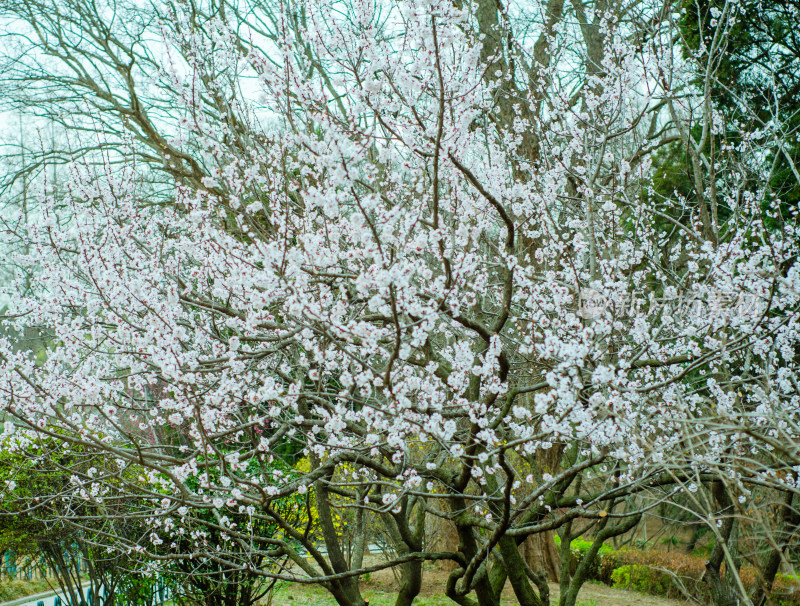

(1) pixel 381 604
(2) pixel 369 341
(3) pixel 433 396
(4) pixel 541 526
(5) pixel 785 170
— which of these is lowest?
(1) pixel 381 604

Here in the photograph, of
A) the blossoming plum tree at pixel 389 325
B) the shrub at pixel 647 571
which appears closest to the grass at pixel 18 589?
the blossoming plum tree at pixel 389 325

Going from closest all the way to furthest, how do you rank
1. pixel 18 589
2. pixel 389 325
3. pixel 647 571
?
1. pixel 389 325
2. pixel 18 589
3. pixel 647 571

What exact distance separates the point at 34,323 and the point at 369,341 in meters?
4.52

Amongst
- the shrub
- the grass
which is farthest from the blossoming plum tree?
the shrub

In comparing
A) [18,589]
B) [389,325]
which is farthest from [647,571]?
[18,589]

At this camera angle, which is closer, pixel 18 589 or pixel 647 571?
pixel 18 589

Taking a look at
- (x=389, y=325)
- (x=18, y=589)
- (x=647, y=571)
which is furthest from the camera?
(x=647, y=571)

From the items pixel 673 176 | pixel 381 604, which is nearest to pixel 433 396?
pixel 381 604

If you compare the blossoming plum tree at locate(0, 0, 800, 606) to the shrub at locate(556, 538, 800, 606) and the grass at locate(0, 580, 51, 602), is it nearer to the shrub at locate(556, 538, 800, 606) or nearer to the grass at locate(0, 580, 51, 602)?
the grass at locate(0, 580, 51, 602)

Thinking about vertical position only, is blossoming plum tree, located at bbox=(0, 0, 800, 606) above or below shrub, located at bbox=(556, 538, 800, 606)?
above

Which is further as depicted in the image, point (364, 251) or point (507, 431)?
point (507, 431)

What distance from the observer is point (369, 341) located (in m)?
3.10

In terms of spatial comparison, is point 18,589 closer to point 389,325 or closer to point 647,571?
point 389,325

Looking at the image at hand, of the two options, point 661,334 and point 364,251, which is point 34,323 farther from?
point 661,334
